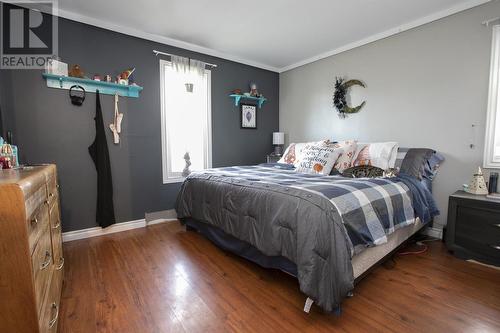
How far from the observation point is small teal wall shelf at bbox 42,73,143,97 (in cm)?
248

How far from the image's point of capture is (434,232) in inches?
104

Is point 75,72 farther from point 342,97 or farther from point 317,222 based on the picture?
point 342,97

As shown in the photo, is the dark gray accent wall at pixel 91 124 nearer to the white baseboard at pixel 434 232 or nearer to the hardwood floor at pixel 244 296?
the hardwood floor at pixel 244 296

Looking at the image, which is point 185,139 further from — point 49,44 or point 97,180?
point 49,44

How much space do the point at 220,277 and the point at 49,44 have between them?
2933 millimetres

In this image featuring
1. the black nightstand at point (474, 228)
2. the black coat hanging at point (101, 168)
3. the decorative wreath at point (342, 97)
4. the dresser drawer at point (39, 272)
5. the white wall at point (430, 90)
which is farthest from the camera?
the decorative wreath at point (342, 97)

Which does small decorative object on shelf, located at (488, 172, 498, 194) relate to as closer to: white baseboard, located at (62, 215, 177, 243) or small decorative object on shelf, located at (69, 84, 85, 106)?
white baseboard, located at (62, 215, 177, 243)

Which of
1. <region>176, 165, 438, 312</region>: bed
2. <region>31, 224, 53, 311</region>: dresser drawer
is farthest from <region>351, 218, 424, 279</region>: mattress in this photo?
<region>31, 224, 53, 311</region>: dresser drawer

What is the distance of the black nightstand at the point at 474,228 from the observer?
1.98 meters

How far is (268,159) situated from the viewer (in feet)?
13.7

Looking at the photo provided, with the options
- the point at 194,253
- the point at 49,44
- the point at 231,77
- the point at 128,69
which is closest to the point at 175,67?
the point at 128,69

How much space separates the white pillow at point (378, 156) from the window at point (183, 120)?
215 cm

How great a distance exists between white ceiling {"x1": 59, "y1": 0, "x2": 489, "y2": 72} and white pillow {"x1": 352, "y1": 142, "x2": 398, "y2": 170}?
4.70 feet

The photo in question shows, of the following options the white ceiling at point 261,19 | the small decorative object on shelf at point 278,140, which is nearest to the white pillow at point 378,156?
the white ceiling at point 261,19
